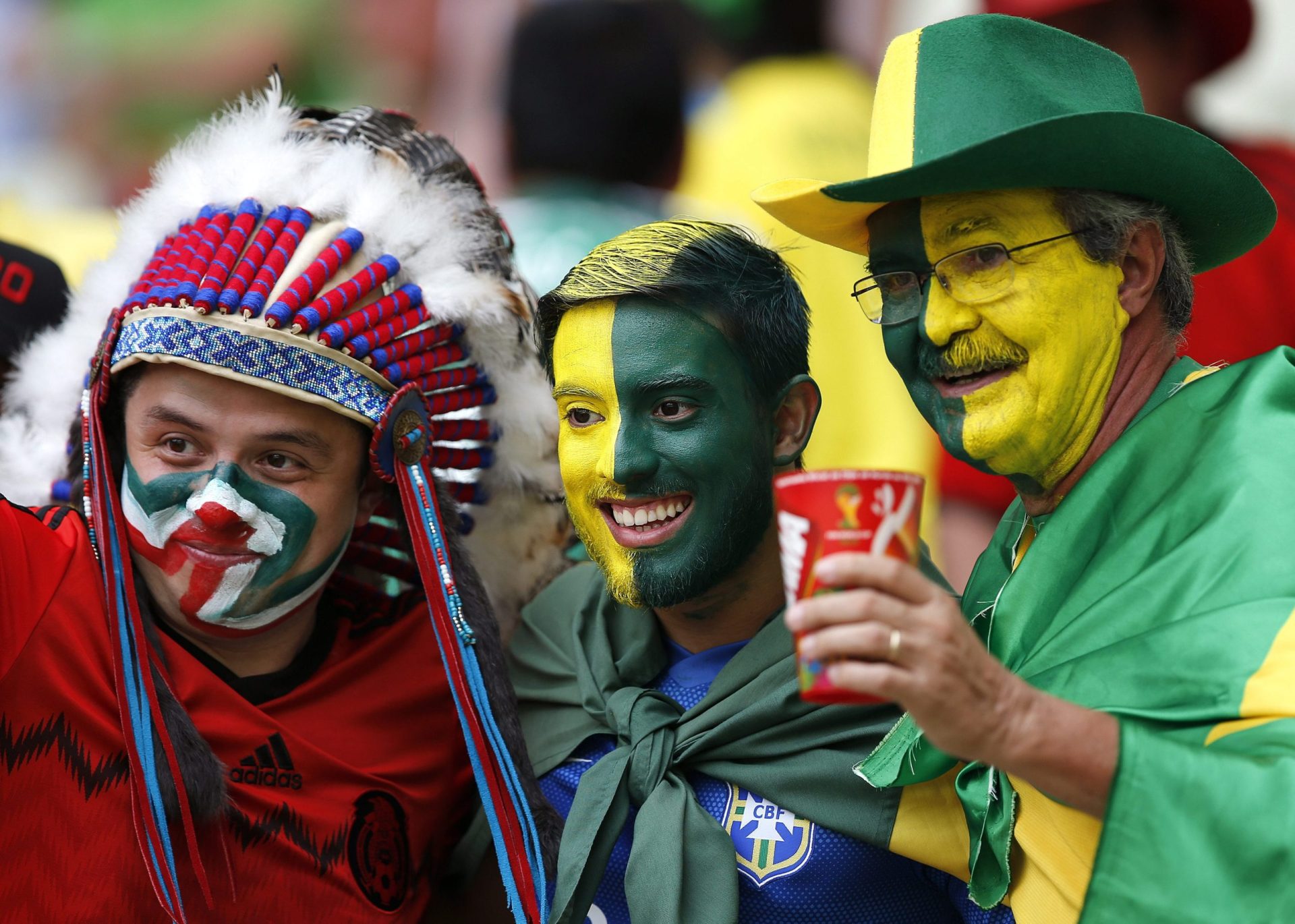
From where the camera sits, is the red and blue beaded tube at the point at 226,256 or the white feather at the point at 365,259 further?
the white feather at the point at 365,259

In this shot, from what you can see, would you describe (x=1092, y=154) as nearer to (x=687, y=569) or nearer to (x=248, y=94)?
(x=687, y=569)

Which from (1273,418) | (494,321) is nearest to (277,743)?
(494,321)

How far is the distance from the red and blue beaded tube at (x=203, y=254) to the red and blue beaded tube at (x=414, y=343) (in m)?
0.35

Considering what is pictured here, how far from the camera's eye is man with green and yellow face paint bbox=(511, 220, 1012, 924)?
2641 millimetres

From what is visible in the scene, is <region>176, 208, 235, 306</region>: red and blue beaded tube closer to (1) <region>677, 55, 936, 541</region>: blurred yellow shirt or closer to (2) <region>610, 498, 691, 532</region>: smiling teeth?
(2) <region>610, 498, 691, 532</region>: smiling teeth

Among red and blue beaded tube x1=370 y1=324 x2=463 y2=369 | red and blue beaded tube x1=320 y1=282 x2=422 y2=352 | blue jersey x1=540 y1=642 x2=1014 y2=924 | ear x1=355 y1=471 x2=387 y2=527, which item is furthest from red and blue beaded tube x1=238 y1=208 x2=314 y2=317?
blue jersey x1=540 y1=642 x2=1014 y2=924

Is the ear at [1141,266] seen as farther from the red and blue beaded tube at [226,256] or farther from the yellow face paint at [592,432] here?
the red and blue beaded tube at [226,256]

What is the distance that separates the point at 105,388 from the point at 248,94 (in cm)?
106

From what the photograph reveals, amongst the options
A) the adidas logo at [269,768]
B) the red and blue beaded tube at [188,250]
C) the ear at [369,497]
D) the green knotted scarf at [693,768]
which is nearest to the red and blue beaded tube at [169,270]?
the red and blue beaded tube at [188,250]

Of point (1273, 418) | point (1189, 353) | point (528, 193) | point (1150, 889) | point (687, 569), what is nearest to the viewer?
point (1150, 889)

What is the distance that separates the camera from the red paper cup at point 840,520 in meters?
1.90

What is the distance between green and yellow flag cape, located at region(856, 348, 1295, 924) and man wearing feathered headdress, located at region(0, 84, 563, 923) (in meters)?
0.84

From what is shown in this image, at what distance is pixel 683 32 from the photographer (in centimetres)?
616

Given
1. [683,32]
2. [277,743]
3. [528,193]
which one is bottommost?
[277,743]
